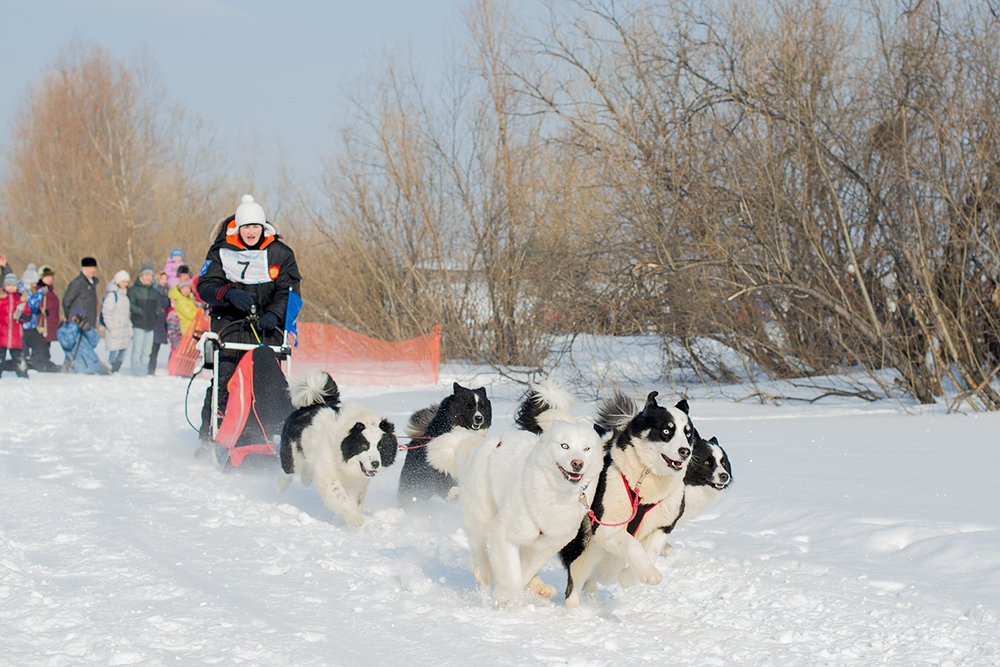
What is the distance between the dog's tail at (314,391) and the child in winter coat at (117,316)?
413 inches

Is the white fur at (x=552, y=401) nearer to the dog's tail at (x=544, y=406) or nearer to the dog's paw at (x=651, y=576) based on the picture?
the dog's tail at (x=544, y=406)

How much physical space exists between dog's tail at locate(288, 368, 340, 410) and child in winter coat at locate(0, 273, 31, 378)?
1021 cm

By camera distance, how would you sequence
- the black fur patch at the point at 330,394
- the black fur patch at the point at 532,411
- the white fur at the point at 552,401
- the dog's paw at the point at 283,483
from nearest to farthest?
the white fur at the point at 552,401
the black fur patch at the point at 532,411
the black fur patch at the point at 330,394
the dog's paw at the point at 283,483

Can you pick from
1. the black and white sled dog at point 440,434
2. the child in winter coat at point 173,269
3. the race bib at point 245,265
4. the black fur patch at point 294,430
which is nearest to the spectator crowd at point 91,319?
the child in winter coat at point 173,269

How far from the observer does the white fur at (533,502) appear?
4.17 meters

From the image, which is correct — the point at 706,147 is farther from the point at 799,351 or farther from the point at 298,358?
the point at 298,358

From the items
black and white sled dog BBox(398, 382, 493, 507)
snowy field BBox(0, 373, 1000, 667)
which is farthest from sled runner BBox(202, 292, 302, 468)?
black and white sled dog BBox(398, 382, 493, 507)

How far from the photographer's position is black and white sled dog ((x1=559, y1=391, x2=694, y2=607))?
173 inches

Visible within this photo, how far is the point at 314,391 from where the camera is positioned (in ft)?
22.4

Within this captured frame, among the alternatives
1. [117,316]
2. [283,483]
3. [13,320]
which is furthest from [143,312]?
[283,483]

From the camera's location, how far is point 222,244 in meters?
7.61

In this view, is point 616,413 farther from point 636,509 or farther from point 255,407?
point 255,407

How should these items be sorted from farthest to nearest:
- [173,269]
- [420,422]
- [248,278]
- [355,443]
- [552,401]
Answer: [173,269] → [248,278] → [420,422] → [355,443] → [552,401]

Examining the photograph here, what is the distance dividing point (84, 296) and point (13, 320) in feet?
3.67
